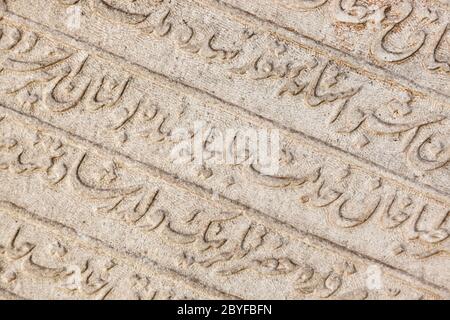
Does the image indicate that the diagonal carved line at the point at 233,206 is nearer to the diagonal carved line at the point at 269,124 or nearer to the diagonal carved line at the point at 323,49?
the diagonal carved line at the point at 269,124

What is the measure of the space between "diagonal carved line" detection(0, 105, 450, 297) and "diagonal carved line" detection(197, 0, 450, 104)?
589mm

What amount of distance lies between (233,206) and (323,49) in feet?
2.04

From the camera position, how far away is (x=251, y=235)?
2.59 m

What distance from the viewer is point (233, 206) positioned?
8.48 feet

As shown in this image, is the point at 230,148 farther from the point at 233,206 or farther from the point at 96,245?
the point at 96,245

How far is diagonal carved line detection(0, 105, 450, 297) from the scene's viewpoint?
257cm

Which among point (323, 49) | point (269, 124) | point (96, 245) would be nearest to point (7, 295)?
point (96, 245)

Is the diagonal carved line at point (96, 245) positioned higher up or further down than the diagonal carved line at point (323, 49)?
further down

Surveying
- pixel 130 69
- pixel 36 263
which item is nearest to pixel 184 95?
pixel 130 69

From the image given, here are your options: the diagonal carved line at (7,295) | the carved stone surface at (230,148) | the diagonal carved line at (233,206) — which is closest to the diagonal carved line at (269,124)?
the carved stone surface at (230,148)

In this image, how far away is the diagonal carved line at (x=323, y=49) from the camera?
101 inches

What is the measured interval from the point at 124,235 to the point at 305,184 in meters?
0.65

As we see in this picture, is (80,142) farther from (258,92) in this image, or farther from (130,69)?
(258,92)

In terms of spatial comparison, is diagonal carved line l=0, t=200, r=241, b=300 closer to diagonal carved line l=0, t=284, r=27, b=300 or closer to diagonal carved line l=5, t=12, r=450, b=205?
diagonal carved line l=0, t=284, r=27, b=300
